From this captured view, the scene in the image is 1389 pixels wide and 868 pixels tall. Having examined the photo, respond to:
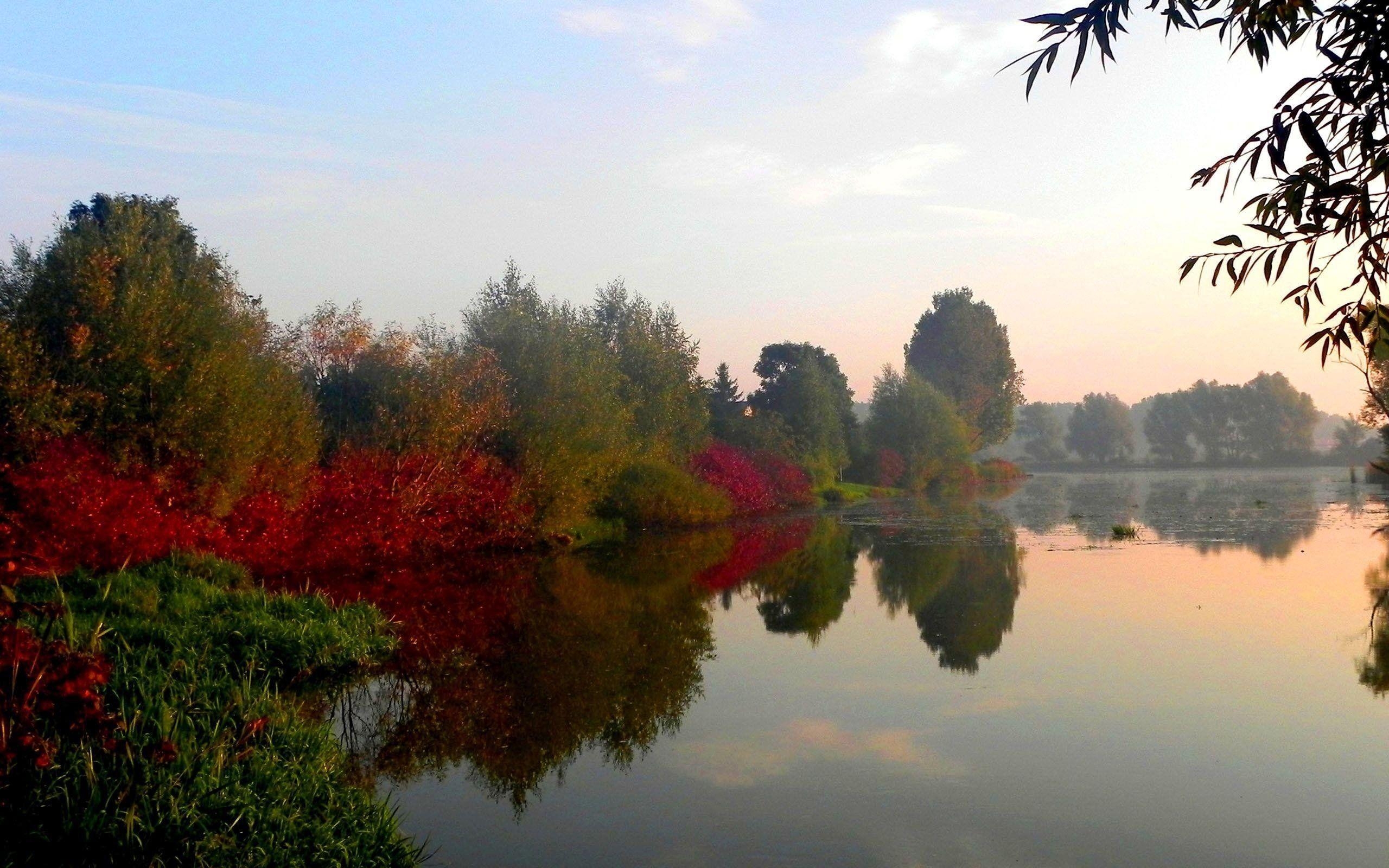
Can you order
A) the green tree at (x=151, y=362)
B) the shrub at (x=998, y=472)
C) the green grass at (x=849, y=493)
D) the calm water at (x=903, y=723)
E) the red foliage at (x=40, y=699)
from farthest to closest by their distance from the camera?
1. the shrub at (x=998, y=472)
2. the green grass at (x=849, y=493)
3. the green tree at (x=151, y=362)
4. the calm water at (x=903, y=723)
5. the red foliage at (x=40, y=699)

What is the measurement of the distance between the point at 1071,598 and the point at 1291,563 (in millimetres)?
7294

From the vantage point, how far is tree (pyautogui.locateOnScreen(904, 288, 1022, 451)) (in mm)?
89062

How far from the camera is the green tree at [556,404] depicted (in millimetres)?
29031

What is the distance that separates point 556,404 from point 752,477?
18776 mm

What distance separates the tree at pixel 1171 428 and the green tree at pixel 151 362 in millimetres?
104470

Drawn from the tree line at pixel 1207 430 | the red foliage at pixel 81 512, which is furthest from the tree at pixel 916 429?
the red foliage at pixel 81 512

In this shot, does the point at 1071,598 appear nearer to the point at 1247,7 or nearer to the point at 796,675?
the point at 796,675

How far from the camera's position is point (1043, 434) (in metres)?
124

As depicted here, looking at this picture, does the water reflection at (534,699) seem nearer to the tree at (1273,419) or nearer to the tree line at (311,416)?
the tree line at (311,416)

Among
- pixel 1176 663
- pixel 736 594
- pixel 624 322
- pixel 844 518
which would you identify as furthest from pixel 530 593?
pixel 624 322

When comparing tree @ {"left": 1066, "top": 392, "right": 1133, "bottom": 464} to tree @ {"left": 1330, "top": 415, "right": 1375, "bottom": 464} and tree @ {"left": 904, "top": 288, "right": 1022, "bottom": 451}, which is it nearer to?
tree @ {"left": 1330, "top": 415, "right": 1375, "bottom": 464}

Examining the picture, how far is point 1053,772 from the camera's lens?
8.55 m

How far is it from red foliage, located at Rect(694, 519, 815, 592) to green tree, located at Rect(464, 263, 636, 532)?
15.9 feet

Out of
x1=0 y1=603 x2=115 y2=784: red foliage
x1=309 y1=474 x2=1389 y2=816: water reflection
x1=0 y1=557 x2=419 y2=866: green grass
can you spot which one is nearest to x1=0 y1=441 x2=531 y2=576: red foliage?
x1=0 y1=603 x2=115 y2=784: red foliage
